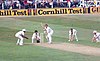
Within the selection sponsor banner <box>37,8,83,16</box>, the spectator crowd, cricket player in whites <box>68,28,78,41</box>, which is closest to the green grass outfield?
cricket player in whites <box>68,28,78,41</box>

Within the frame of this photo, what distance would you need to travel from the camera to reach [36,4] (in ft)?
189

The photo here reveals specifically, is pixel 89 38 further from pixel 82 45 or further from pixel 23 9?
pixel 23 9

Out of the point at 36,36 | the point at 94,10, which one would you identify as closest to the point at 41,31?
the point at 36,36

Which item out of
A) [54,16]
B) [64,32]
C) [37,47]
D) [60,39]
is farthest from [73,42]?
[54,16]

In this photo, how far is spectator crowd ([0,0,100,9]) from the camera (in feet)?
186

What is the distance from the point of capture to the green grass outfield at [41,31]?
25.4 metres

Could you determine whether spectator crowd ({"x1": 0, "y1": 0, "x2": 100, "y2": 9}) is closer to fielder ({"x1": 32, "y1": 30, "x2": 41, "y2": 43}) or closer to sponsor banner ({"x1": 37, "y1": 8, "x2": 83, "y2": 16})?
sponsor banner ({"x1": 37, "y1": 8, "x2": 83, "y2": 16})

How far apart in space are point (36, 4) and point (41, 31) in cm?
1631

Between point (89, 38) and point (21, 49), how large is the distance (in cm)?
971

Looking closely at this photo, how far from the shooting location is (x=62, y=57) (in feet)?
83.4

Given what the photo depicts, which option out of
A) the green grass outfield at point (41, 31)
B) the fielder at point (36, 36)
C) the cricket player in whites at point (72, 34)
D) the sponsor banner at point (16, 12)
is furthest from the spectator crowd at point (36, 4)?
the fielder at point (36, 36)

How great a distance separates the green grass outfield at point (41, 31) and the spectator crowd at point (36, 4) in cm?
216

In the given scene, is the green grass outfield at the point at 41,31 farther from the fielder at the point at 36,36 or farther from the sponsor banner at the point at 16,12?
the sponsor banner at the point at 16,12

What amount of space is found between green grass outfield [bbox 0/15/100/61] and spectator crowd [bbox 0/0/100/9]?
7.10 feet
